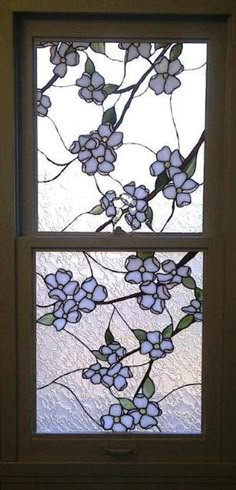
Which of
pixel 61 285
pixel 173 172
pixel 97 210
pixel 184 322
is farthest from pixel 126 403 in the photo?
pixel 173 172

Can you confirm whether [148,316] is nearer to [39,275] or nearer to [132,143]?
[39,275]

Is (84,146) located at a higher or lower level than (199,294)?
higher

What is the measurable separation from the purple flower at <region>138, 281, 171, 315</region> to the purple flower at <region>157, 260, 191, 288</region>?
0.02 meters

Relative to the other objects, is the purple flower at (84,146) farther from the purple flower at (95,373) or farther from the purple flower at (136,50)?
the purple flower at (95,373)

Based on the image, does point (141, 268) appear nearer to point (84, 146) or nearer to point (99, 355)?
point (99, 355)

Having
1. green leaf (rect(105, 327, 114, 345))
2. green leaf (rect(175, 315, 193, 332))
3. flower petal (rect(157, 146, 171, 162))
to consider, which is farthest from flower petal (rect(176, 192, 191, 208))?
green leaf (rect(105, 327, 114, 345))

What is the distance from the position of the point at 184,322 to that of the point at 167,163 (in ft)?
1.61

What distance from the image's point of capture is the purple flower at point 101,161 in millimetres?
1784

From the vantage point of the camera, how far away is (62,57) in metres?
1.77

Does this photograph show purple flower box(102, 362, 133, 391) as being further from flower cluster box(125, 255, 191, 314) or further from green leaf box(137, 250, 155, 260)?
green leaf box(137, 250, 155, 260)

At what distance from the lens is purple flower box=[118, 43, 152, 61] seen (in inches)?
69.5

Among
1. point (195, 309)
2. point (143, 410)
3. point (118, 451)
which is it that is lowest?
point (118, 451)

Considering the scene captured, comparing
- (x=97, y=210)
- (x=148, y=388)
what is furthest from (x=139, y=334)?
(x=97, y=210)
